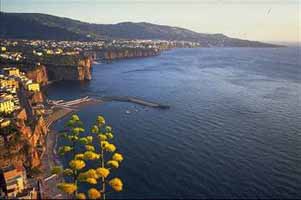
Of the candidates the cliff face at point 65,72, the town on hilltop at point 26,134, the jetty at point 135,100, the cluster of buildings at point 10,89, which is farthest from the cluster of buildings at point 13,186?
the cliff face at point 65,72

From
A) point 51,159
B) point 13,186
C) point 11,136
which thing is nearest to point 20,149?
point 11,136

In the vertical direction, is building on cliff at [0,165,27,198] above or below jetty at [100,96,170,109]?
below

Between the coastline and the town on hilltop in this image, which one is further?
the coastline

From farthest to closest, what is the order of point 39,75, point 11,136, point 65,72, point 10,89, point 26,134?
point 65,72, point 39,75, point 10,89, point 26,134, point 11,136

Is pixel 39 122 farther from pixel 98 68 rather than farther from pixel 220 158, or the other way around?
pixel 98 68

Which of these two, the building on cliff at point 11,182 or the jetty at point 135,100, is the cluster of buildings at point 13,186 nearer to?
the building on cliff at point 11,182

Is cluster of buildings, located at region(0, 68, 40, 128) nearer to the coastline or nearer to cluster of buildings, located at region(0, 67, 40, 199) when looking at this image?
cluster of buildings, located at region(0, 67, 40, 199)

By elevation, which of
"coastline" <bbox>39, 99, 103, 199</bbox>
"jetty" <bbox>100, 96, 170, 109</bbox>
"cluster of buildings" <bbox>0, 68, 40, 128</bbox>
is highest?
"cluster of buildings" <bbox>0, 68, 40, 128</bbox>

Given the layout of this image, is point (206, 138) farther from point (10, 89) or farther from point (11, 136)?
point (10, 89)

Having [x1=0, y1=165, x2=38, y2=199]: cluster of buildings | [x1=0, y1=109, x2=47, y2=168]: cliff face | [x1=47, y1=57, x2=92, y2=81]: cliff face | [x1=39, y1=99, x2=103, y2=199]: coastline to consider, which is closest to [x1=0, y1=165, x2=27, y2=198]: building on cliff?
[x1=0, y1=165, x2=38, y2=199]: cluster of buildings
